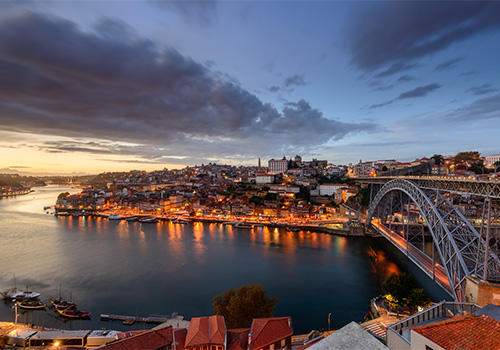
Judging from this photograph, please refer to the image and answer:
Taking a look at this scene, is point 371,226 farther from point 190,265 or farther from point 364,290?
point 190,265

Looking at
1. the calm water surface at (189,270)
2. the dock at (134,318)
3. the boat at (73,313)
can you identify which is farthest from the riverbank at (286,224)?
the boat at (73,313)

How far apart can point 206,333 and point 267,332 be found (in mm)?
1177

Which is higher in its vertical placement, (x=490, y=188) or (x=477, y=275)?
(x=490, y=188)

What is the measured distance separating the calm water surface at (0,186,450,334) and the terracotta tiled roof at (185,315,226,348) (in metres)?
3.29

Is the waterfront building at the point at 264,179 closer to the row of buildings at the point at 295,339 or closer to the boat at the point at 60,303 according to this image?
the boat at the point at 60,303

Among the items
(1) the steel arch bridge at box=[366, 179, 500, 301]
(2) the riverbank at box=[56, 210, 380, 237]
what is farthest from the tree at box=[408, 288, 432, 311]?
(2) the riverbank at box=[56, 210, 380, 237]

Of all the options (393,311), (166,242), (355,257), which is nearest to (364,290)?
(393,311)

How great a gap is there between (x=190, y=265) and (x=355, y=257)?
8.73 meters

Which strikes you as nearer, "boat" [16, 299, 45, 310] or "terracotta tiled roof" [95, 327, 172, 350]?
"terracotta tiled roof" [95, 327, 172, 350]

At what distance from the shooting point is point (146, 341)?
5.09 metres

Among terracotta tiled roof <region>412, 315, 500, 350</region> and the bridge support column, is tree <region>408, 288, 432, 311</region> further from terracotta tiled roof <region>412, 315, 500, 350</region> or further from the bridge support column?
terracotta tiled roof <region>412, 315, 500, 350</region>

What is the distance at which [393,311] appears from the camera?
7.40 metres

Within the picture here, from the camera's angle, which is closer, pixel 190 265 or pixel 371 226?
pixel 190 265

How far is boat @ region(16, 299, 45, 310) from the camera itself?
8.77 meters
